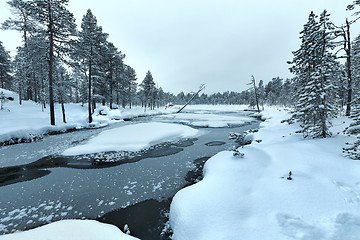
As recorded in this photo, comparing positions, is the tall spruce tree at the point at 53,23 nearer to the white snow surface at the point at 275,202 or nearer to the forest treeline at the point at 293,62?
the forest treeline at the point at 293,62

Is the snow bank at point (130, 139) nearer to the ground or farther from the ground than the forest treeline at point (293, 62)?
nearer to the ground

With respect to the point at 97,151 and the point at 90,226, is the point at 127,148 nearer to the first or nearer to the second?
the point at 97,151

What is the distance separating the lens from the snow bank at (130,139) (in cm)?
1359

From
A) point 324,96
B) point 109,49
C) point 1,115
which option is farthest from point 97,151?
point 109,49

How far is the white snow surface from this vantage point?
14.3 feet

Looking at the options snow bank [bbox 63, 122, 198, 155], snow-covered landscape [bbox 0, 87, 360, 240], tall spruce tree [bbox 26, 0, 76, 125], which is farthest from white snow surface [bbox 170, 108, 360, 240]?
tall spruce tree [bbox 26, 0, 76, 125]

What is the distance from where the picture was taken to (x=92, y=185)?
8445mm

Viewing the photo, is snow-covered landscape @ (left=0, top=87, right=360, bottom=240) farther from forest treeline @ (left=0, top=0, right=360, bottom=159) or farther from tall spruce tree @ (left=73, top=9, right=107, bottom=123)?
tall spruce tree @ (left=73, top=9, right=107, bottom=123)

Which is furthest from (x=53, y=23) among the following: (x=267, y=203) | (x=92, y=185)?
(x=267, y=203)

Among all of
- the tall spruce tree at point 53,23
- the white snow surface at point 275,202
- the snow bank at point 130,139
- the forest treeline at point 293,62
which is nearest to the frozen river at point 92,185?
the snow bank at point 130,139

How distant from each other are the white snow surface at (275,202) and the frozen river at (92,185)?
4.46 feet

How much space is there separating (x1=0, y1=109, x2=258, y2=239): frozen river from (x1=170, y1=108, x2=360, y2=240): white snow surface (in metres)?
1.36

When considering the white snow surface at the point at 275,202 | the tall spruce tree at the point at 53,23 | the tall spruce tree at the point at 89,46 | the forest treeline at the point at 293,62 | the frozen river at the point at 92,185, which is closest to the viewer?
the white snow surface at the point at 275,202

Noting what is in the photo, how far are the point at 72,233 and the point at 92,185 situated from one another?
4.03 meters
